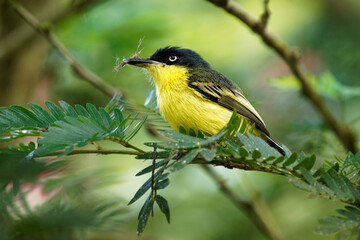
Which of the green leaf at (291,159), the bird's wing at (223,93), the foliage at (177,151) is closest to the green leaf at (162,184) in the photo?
the foliage at (177,151)

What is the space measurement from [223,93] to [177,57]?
27.4 inches

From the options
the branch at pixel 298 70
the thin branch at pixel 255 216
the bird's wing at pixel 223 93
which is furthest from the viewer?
the thin branch at pixel 255 216

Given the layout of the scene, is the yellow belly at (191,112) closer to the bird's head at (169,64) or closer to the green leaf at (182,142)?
the bird's head at (169,64)

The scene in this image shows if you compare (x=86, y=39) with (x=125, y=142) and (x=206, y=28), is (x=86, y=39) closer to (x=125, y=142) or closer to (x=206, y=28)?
(x=206, y=28)

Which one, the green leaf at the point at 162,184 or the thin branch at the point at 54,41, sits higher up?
the thin branch at the point at 54,41

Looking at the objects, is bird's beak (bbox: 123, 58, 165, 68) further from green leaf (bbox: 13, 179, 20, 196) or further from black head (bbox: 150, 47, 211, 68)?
green leaf (bbox: 13, 179, 20, 196)

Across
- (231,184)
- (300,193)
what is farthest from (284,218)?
(231,184)

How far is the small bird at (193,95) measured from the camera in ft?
9.81

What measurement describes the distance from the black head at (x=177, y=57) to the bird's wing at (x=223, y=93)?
26 centimetres

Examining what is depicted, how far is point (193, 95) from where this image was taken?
10.6 feet

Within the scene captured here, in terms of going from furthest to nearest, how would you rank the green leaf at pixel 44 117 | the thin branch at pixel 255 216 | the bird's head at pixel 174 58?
the bird's head at pixel 174 58
the thin branch at pixel 255 216
the green leaf at pixel 44 117

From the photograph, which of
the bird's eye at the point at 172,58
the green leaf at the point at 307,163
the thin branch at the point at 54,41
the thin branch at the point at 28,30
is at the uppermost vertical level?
the thin branch at the point at 28,30

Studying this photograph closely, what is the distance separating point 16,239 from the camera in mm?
1121

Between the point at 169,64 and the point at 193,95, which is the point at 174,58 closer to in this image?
the point at 169,64
